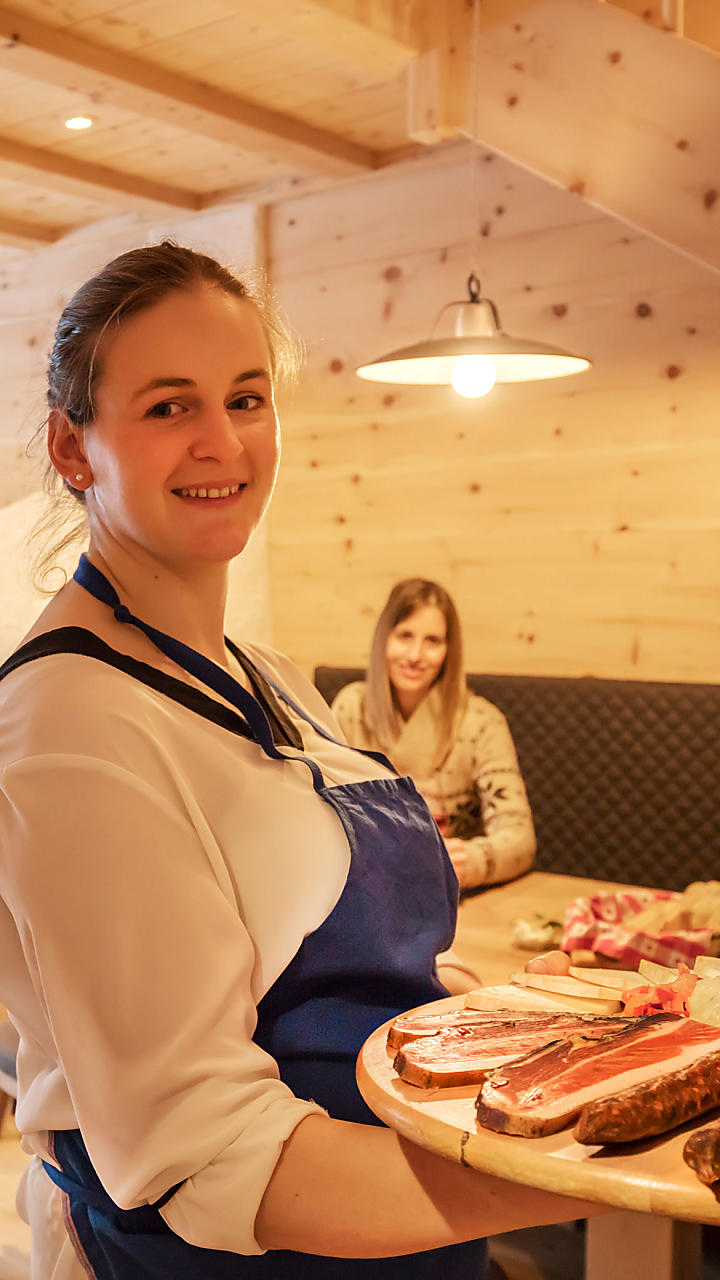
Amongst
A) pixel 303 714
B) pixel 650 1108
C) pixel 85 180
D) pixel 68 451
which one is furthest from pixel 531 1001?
pixel 85 180

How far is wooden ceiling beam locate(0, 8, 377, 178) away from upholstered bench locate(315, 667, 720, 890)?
197cm

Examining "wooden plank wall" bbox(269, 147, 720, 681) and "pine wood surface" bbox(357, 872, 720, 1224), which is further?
"wooden plank wall" bbox(269, 147, 720, 681)

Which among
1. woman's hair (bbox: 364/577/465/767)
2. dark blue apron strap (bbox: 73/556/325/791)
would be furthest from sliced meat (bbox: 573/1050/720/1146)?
woman's hair (bbox: 364/577/465/767)

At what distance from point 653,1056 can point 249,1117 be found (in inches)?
12.4

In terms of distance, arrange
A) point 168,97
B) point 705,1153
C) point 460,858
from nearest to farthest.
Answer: point 705,1153, point 460,858, point 168,97

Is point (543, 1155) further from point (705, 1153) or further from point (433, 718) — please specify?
point (433, 718)

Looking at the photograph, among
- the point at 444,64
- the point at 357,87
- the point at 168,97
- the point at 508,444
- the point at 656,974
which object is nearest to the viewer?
the point at 656,974

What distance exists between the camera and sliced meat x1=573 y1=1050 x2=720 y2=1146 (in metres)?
0.75

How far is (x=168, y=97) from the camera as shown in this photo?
3.42m

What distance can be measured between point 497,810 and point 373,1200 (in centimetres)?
209

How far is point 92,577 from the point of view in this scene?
1132mm

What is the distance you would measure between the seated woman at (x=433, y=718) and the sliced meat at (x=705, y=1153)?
2.29 metres

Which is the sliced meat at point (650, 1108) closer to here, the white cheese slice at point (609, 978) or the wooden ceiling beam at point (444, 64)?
the white cheese slice at point (609, 978)

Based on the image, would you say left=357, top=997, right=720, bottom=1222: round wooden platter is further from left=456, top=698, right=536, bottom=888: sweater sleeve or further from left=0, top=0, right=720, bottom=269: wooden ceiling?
left=0, top=0, right=720, bottom=269: wooden ceiling
